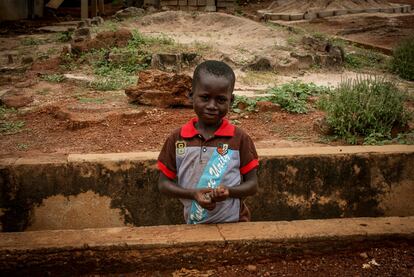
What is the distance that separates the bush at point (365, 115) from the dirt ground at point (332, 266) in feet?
7.07

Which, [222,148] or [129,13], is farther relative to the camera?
[129,13]

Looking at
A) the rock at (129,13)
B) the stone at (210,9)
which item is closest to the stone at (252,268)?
the rock at (129,13)

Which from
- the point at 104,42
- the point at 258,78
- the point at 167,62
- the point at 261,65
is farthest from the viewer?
the point at 104,42

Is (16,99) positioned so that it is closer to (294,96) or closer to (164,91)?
(164,91)

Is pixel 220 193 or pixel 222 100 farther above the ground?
pixel 222 100

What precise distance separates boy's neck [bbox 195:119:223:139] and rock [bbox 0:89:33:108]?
4.04 m

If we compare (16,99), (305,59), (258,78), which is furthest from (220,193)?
(305,59)

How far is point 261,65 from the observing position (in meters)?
8.12

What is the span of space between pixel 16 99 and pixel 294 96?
342cm

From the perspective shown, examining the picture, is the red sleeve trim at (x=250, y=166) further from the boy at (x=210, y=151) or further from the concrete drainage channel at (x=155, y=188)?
the concrete drainage channel at (x=155, y=188)

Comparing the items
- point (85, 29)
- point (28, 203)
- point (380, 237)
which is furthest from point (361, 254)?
point (85, 29)

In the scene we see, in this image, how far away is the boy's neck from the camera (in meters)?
2.41

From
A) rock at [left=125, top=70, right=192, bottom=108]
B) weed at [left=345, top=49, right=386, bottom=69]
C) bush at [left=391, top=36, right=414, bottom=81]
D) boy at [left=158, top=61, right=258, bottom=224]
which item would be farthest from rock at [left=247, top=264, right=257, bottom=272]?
weed at [left=345, top=49, right=386, bottom=69]

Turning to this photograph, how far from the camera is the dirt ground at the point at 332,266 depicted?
2242 millimetres
